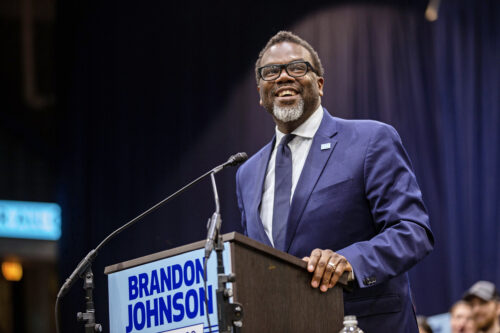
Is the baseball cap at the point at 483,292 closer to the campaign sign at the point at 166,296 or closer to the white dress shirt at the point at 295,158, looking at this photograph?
the white dress shirt at the point at 295,158

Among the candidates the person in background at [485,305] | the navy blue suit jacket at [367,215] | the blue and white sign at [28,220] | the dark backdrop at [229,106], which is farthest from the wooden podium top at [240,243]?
the blue and white sign at [28,220]

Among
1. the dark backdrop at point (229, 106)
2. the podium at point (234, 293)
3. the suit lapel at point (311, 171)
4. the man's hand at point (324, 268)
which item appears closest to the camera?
the podium at point (234, 293)

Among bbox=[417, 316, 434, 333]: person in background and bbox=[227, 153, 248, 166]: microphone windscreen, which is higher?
bbox=[227, 153, 248, 166]: microphone windscreen

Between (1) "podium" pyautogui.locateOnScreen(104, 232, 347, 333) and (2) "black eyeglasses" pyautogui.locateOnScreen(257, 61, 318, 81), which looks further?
(2) "black eyeglasses" pyautogui.locateOnScreen(257, 61, 318, 81)

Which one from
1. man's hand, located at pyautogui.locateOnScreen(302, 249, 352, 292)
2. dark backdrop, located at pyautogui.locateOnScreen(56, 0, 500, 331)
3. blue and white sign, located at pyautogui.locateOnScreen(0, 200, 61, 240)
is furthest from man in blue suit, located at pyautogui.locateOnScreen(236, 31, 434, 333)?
blue and white sign, located at pyautogui.locateOnScreen(0, 200, 61, 240)

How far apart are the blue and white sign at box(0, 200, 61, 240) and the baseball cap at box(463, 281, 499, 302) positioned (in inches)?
198

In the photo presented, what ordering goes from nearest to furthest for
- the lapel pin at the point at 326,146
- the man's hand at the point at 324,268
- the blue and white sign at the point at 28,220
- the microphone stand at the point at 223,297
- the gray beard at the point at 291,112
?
the microphone stand at the point at 223,297, the man's hand at the point at 324,268, the lapel pin at the point at 326,146, the gray beard at the point at 291,112, the blue and white sign at the point at 28,220

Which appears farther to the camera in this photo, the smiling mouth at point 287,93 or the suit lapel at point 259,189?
the smiling mouth at point 287,93

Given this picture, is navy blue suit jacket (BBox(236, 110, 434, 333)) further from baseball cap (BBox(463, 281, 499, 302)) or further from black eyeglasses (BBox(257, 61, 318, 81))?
baseball cap (BBox(463, 281, 499, 302))

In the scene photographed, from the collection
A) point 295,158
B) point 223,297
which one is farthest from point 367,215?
point 223,297

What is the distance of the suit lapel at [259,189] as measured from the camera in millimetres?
2605

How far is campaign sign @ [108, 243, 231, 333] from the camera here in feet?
6.63

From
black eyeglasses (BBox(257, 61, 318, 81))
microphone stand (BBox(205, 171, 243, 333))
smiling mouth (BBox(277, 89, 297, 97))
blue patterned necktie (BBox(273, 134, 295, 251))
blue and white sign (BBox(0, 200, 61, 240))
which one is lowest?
microphone stand (BBox(205, 171, 243, 333))

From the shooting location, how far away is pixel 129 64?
20.8 feet
